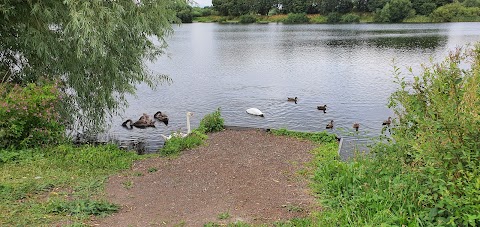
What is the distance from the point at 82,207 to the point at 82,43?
196 inches

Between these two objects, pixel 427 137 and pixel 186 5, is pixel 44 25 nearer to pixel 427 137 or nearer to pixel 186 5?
pixel 186 5

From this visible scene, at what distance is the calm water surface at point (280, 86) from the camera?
612 inches

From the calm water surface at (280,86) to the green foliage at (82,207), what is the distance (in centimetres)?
385

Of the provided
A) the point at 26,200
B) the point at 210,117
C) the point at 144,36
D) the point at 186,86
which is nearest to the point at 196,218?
the point at 26,200

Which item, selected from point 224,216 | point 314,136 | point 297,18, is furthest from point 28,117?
point 297,18

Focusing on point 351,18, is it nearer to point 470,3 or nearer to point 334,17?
point 334,17

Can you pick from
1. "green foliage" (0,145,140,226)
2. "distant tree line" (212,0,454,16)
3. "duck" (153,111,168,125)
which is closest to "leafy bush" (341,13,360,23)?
"distant tree line" (212,0,454,16)

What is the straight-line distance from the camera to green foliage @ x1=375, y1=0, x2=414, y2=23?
7412 cm

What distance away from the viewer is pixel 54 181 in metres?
6.20

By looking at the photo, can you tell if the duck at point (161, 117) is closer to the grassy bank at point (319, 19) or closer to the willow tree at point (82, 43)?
the willow tree at point (82, 43)

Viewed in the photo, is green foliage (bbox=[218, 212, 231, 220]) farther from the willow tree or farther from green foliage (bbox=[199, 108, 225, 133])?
green foliage (bbox=[199, 108, 225, 133])

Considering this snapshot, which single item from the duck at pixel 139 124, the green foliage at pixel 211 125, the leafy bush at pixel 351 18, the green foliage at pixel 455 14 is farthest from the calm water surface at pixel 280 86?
the leafy bush at pixel 351 18

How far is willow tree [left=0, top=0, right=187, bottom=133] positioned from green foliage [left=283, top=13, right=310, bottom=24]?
78.4m

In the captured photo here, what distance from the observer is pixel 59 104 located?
9.88 metres
